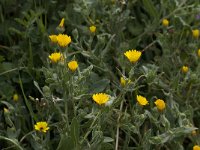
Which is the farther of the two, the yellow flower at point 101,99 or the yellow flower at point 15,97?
the yellow flower at point 15,97

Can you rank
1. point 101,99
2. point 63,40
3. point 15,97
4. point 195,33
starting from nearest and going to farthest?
point 101,99
point 63,40
point 15,97
point 195,33

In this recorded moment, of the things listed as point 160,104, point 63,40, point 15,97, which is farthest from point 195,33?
point 15,97

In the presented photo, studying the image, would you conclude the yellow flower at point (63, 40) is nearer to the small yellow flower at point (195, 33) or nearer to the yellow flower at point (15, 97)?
the yellow flower at point (15, 97)

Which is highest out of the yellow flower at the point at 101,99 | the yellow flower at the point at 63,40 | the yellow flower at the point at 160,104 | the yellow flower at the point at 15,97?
the yellow flower at the point at 63,40

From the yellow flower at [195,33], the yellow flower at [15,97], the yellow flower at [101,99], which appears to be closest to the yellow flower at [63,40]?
the yellow flower at [101,99]

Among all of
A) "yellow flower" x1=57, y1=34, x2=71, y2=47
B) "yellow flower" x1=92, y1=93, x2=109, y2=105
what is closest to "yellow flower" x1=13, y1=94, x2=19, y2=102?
"yellow flower" x1=57, y1=34, x2=71, y2=47

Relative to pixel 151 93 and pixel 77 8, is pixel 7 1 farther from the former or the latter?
pixel 151 93

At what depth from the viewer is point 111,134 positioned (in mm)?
2102

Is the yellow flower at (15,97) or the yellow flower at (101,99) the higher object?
the yellow flower at (101,99)

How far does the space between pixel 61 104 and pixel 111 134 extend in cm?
27

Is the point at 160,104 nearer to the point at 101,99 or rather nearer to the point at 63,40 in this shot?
the point at 101,99

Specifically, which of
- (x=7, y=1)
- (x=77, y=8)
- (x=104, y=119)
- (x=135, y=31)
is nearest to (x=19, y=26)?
(x=7, y=1)

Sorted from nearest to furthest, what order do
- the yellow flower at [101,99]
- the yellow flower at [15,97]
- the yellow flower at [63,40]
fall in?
the yellow flower at [101,99] → the yellow flower at [63,40] → the yellow flower at [15,97]

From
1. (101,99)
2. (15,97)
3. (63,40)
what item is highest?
(63,40)
